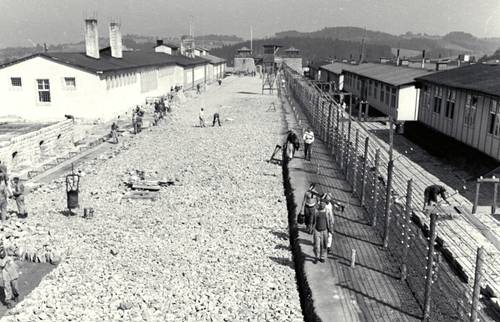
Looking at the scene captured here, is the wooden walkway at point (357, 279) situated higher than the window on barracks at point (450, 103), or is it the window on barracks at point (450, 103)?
the window on barracks at point (450, 103)

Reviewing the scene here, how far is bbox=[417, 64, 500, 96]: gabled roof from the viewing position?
20216mm

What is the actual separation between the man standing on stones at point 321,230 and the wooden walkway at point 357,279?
0.23 meters

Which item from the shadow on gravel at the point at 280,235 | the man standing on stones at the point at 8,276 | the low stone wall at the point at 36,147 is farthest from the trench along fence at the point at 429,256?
the low stone wall at the point at 36,147

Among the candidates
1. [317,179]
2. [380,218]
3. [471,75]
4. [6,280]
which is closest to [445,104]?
[471,75]

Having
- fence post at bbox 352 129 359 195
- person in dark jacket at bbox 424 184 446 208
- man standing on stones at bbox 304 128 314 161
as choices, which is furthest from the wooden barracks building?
man standing on stones at bbox 304 128 314 161

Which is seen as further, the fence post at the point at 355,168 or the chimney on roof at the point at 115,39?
the chimney on roof at the point at 115,39

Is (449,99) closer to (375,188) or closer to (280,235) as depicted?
(375,188)

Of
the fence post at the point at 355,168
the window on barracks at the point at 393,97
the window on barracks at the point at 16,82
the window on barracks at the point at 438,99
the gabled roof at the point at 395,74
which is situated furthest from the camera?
the window on barracks at the point at 393,97

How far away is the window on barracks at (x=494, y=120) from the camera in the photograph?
19.1 meters

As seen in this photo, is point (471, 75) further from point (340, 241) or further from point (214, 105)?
point (214, 105)

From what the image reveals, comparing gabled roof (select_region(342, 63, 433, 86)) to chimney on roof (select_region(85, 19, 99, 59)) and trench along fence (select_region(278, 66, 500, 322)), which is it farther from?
chimney on roof (select_region(85, 19, 99, 59))

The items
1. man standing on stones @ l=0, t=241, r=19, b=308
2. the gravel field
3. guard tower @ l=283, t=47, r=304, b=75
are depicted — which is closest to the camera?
the gravel field

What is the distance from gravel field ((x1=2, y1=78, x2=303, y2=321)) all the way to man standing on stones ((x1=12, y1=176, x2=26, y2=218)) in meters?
0.42

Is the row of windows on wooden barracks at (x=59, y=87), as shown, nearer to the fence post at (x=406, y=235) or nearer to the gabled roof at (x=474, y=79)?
the gabled roof at (x=474, y=79)
